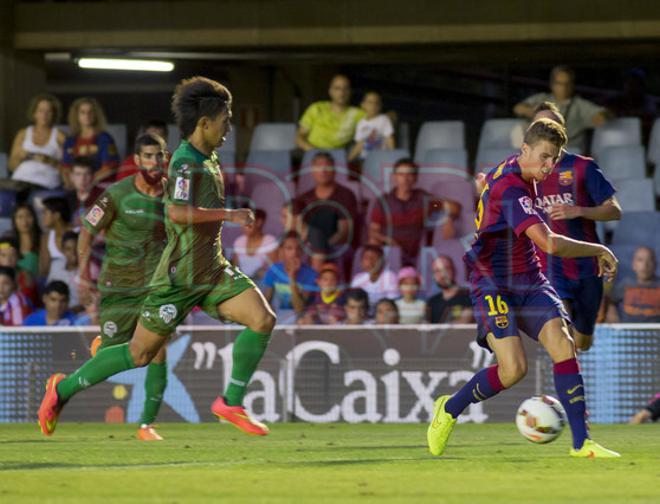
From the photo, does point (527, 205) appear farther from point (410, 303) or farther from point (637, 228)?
point (637, 228)

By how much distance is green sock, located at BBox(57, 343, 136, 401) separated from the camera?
29.4ft

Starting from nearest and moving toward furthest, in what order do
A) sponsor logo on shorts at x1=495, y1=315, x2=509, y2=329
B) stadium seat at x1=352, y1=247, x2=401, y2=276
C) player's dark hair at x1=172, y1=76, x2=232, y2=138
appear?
sponsor logo on shorts at x1=495, y1=315, x2=509, y2=329 → player's dark hair at x1=172, y1=76, x2=232, y2=138 → stadium seat at x1=352, y1=247, x2=401, y2=276

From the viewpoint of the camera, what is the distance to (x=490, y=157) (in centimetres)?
1686

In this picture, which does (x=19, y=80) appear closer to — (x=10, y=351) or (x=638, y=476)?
(x=10, y=351)

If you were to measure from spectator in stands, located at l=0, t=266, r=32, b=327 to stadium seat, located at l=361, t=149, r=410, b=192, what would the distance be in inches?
152

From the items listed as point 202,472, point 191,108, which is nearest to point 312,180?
point 191,108

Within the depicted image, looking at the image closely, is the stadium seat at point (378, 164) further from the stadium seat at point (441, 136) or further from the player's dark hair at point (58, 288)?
the player's dark hair at point (58, 288)

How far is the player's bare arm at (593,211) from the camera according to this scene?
9.76 metres

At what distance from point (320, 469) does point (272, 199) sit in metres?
8.78

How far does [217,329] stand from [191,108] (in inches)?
187

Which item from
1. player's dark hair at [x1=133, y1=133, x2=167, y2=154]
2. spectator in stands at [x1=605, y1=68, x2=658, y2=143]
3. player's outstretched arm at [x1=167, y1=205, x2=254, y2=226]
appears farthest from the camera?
spectator in stands at [x1=605, y1=68, x2=658, y2=143]

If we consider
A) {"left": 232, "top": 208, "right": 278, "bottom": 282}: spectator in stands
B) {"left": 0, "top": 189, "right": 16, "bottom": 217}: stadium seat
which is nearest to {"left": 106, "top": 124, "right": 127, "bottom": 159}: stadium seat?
{"left": 0, "top": 189, "right": 16, "bottom": 217}: stadium seat

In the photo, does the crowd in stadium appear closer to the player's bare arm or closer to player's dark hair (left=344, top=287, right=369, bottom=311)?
player's dark hair (left=344, top=287, right=369, bottom=311)

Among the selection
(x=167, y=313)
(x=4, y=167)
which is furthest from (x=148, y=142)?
(x=4, y=167)
